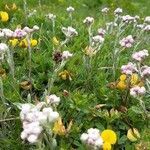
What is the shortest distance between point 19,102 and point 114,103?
87cm

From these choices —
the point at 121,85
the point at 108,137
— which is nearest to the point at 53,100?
the point at 108,137

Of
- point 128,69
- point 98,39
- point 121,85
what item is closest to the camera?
point 128,69

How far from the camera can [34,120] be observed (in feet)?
10.4

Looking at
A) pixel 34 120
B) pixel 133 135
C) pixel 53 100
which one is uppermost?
pixel 34 120

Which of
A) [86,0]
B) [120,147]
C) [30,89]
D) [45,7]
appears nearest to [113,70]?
[30,89]

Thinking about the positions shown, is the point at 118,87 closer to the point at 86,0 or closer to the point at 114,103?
the point at 114,103

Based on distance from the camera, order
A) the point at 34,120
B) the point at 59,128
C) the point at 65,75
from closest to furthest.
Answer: the point at 34,120 → the point at 59,128 → the point at 65,75

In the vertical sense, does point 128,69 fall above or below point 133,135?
above

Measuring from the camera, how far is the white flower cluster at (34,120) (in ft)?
9.89

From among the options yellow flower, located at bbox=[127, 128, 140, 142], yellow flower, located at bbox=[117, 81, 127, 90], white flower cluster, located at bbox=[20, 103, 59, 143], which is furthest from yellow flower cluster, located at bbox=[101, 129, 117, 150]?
yellow flower, located at bbox=[117, 81, 127, 90]

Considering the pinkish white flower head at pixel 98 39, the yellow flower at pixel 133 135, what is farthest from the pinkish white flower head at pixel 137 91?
the pinkish white flower head at pixel 98 39

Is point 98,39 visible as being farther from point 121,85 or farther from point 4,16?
point 4,16

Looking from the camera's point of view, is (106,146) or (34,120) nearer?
(34,120)

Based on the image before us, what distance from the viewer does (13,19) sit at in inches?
275
